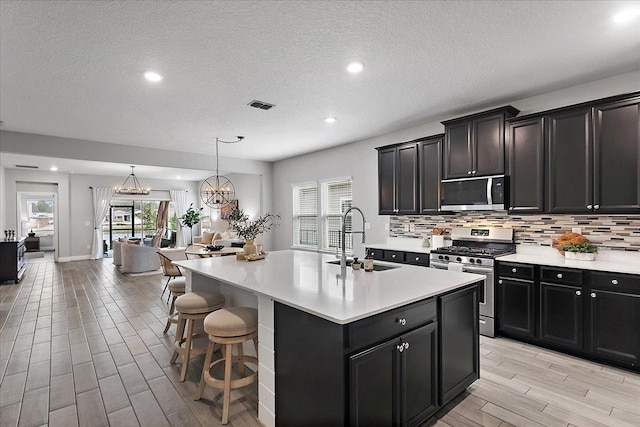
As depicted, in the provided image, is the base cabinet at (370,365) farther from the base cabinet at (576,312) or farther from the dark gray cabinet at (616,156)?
the dark gray cabinet at (616,156)

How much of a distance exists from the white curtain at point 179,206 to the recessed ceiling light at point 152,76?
9.77m

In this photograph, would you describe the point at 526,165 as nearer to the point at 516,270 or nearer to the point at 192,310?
the point at 516,270

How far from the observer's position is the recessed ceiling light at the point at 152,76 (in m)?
3.04

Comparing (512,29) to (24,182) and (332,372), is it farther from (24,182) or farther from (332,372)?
(24,182)

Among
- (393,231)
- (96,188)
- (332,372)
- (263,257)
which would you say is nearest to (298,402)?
(332,372)

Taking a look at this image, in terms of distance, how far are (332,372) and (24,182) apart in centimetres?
1189

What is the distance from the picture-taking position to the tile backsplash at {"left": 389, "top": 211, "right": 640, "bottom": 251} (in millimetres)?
3182

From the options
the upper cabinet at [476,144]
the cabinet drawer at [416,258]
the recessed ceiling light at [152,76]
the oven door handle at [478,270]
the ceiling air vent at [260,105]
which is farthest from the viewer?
the cabinet drawer at [416,258]

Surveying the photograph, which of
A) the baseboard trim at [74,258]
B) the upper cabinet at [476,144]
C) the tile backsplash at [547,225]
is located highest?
the upper cabinet at [476,144]

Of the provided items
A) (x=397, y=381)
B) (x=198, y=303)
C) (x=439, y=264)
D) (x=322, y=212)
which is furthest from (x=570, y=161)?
(x=322, y=212)

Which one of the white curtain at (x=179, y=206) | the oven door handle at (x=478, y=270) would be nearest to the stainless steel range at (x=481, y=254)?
the oven door handle at (x=478, y=270)

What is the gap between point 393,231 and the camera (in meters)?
5.37

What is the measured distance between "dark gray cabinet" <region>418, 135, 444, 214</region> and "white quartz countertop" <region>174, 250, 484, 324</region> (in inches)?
73.8

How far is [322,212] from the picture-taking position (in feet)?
22.1
